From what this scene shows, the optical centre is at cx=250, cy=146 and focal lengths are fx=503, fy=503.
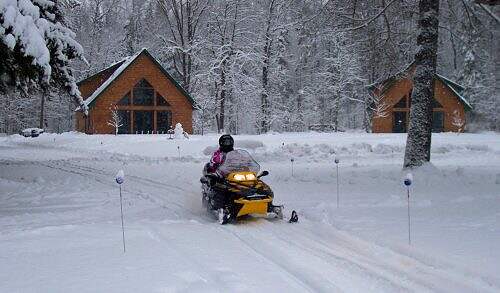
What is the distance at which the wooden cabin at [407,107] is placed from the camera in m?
44.9

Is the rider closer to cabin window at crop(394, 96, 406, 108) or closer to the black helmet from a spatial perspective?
the black helmet

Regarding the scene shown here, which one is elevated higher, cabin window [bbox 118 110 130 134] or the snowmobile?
cabin window [bbox 118 110 130 134]

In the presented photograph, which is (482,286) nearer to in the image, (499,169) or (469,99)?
(499,169)

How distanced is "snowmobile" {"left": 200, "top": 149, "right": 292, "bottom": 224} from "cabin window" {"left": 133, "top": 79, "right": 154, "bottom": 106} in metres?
33.0

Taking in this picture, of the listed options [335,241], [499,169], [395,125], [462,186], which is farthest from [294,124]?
[335,241]

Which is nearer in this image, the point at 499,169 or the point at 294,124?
the point at 499,169

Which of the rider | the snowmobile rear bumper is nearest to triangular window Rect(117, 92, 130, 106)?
the rider

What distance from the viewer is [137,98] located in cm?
4219

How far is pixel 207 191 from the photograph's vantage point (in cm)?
1048

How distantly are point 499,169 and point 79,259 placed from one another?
48.0ft

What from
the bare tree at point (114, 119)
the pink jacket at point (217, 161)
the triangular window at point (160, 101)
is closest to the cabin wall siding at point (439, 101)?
the triangular window at point (160, 101)

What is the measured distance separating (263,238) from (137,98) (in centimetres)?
3606

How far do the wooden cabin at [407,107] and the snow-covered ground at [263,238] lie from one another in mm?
30487

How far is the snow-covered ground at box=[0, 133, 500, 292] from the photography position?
5.65 m
